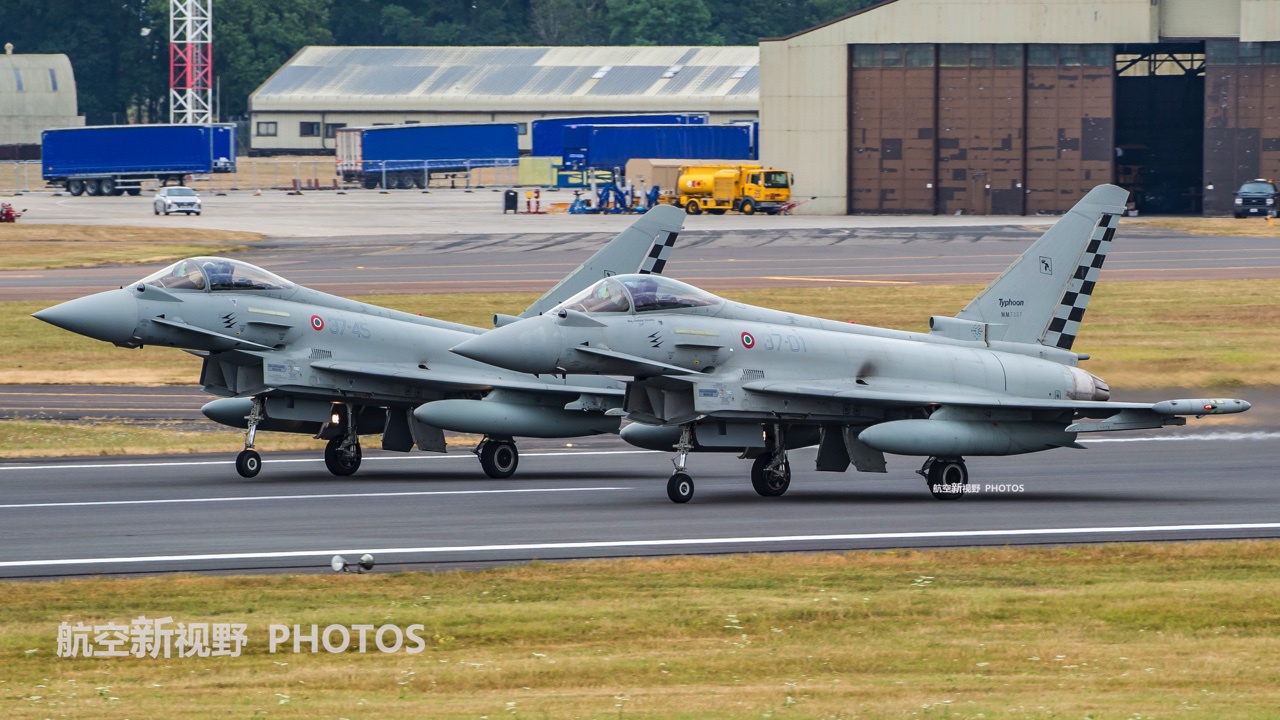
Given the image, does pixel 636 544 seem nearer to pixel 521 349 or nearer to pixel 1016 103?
pixel 521 349

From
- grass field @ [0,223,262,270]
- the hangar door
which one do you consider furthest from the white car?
the hangar door

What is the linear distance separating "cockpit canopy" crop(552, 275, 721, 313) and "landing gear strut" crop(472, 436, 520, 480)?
148 inches

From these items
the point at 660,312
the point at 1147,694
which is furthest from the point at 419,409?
the point at 1147,694

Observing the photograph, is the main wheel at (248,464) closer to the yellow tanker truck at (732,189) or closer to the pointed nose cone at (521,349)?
the pointed nose cone at (521,349)

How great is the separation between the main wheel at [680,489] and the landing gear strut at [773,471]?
127 cm

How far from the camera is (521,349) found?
2152 cm

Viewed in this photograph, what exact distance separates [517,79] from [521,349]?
4624 inches

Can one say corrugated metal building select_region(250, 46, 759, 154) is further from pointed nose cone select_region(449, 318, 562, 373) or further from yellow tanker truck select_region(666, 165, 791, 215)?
pointed nose cone select_region(449, 318, 562, 373)

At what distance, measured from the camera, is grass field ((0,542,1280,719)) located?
11.7 metres

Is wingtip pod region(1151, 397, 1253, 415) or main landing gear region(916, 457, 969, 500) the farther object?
main landing gear region(916, 457, 969, 500)

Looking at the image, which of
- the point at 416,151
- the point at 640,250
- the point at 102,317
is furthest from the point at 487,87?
the point at 102,317

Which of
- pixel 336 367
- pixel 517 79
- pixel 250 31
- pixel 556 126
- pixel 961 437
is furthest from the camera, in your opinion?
pixel 250 31

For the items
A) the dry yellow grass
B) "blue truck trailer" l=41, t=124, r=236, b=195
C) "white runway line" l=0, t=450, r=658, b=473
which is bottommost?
"white runway line" l=0, t=450, r=658, b=473

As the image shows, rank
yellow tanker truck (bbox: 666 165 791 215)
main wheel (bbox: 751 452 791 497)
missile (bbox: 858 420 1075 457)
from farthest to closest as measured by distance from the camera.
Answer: yellow tanker truck (bbox: 666 165 791 215)
main wheel (bbox: 751 452 791 497)
missile (bbox: 858 420 1075 457)
